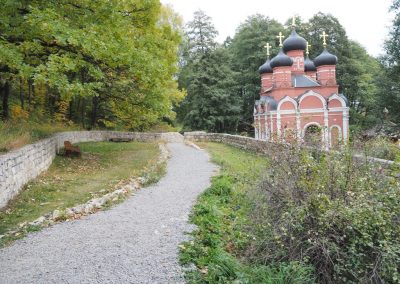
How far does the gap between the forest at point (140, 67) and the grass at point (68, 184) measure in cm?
230

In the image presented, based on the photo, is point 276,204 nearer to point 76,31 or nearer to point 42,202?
point 42,202

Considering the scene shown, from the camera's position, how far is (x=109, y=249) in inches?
192

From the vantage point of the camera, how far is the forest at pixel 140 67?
1001cm

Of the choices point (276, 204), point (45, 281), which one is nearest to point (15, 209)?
point (45, 281)

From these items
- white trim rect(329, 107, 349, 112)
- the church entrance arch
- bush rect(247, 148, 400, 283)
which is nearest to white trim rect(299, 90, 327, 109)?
white trim rect(329, 107, 349, 112)

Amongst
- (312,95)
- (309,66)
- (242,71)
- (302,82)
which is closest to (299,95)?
(312,95)

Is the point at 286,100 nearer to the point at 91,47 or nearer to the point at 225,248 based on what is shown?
the point at 91,47


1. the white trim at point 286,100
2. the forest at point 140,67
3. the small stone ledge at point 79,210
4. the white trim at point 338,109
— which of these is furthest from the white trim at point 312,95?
the small stone ledge at point 79,210

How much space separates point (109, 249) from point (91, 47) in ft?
21.5

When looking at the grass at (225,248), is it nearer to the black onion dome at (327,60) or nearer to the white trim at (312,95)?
the white trim at (312,95)

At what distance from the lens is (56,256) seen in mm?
4680

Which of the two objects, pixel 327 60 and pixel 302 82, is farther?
pixel 302 82

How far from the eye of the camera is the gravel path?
4.14 metres

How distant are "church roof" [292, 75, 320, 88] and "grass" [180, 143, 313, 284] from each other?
26228mm
